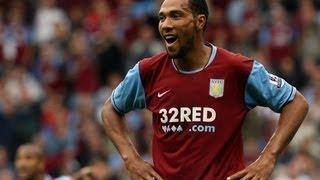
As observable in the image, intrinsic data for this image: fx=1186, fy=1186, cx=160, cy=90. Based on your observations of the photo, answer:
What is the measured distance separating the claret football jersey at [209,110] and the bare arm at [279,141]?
0.06 metres

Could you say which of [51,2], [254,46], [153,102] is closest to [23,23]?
[51,2]

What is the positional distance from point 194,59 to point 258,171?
0.85 metres

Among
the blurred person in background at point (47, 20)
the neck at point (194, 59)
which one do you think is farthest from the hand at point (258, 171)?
the blurred person in background at point (47, 20)

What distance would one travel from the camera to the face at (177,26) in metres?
7.56

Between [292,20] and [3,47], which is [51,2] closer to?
[3,47]

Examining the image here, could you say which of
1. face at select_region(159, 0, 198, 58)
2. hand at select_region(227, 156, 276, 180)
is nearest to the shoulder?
face at select_region(159, 0, 198, 58)

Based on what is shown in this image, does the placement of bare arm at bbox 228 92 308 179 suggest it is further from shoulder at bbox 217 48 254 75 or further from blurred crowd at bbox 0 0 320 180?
blurred crowd at bbox 0 0 320 180

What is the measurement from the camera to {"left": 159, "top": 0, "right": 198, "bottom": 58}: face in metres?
7.56

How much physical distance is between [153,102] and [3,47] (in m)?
10.7

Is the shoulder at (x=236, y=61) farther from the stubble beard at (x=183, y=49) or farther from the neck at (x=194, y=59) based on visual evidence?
the stubble beard at (x=183, y=49)

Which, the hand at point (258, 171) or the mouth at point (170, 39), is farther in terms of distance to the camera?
the mouth at point (170, 39)

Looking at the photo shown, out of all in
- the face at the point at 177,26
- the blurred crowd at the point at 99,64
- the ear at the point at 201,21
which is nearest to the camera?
the face at the point at 177,26

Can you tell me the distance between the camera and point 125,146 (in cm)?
788

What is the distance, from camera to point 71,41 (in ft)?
59.5
